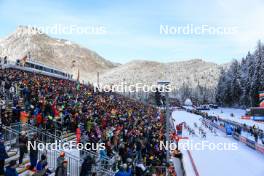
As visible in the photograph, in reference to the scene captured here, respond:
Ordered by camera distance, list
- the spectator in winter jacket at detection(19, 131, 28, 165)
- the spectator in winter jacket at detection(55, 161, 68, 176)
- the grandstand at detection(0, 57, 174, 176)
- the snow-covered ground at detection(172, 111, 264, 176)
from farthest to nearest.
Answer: the snow-covered ground at detection(172, 111, 264, 176) → the grandstand at detection(0, 57, 174, 176) → the spectator in winter jacket at detection(19, 131, 28, 165) → the spectator in winter jacket at detection(55, 161, 68, 176)

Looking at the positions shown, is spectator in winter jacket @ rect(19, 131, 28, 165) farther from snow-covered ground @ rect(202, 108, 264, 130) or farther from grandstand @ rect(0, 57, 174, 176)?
snow-covered ground @ rect(202, 108, 264, 130)

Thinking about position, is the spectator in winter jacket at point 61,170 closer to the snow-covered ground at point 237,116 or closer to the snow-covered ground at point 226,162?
the snow-covered ground at point 226,162

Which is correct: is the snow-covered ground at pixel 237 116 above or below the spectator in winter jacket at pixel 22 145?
below

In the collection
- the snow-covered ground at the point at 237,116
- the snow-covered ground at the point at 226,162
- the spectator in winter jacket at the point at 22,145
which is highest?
the spectator in winter jacket at the point at 22,145

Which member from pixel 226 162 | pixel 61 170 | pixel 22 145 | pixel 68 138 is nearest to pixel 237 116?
pixel 226 162

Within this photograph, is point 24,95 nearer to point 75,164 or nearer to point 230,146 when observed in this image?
point 75,164

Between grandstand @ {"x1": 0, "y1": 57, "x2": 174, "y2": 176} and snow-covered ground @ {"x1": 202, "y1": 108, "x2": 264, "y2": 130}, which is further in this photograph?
snow-covered ground @ {"x1": 202, "y1": 108, "x2": 264, "y2": 130}

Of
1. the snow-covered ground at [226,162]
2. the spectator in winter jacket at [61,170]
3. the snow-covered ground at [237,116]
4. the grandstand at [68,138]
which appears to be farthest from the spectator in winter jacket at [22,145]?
the snow-covered ground at [237,116]

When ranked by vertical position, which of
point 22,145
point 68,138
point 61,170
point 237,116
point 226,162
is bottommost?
point 226,162

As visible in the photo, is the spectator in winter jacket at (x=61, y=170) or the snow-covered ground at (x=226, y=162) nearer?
the spectator in winter jacket at (x=61, y=170)

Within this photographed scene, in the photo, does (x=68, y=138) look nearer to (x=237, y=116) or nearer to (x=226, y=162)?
(x=226, y=162)

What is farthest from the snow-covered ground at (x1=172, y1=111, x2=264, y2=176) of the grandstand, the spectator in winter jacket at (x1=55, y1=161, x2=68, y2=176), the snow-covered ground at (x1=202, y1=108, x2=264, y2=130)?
the snow-covered ground at (x1=202, y1=108, x2=264, y2=130)

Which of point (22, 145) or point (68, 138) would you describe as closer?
point (22, 145)
